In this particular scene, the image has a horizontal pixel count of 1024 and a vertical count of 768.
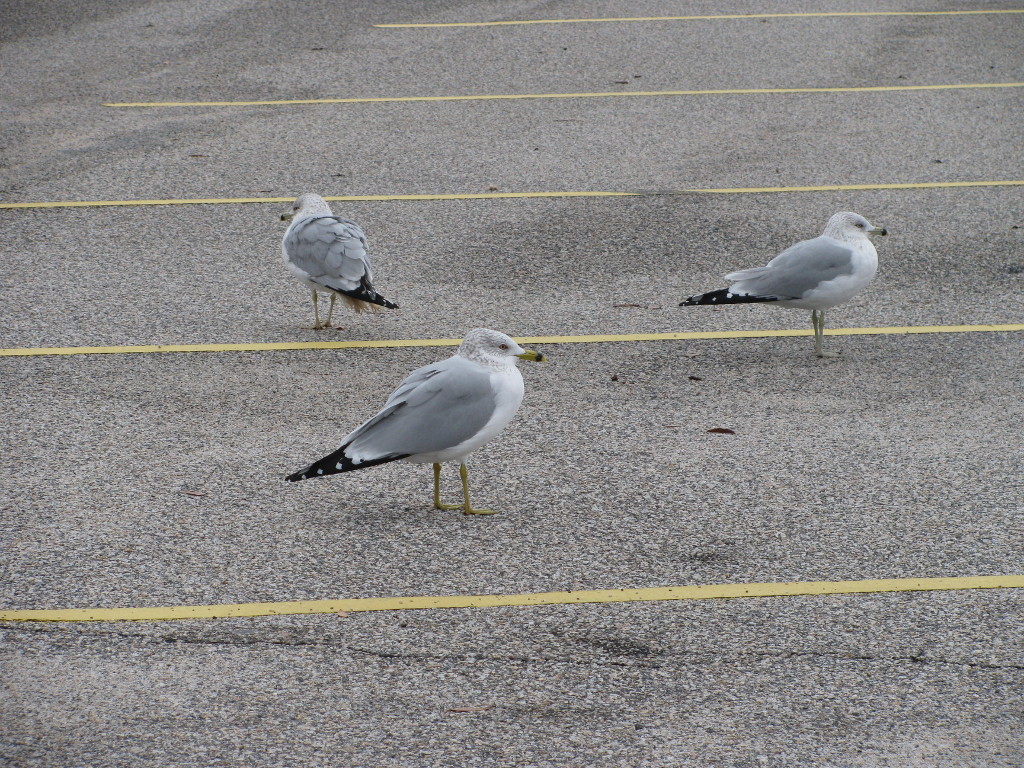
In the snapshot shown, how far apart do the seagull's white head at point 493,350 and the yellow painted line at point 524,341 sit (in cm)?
203

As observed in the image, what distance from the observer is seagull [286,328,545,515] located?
491 cm

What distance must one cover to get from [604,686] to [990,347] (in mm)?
4215

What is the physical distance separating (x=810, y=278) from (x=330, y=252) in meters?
2.82

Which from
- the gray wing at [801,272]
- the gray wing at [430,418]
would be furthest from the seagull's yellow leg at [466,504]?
the gray wing at [801,272]

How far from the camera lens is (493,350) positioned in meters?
5.17

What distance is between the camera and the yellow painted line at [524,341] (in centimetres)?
711

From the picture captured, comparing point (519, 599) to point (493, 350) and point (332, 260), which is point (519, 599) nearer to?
point (493, 350)

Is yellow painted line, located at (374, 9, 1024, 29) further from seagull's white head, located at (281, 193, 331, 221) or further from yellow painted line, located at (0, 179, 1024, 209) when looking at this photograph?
seagull's white head, located at (281, 193, 331, 221)

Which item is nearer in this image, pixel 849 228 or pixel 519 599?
pixel 519 599

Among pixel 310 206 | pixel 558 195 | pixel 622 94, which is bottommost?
pixel 310 206

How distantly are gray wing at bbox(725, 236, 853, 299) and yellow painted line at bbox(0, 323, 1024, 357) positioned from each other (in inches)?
22.3

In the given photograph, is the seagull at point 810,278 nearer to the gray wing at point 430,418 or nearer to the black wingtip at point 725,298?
the black wingtip at point 725,298

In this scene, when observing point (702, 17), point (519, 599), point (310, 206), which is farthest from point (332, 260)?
point (702, 17)

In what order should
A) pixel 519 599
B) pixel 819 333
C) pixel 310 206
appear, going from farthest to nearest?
pixel 310 206 → pixel 819 333 → pixel 519 599
